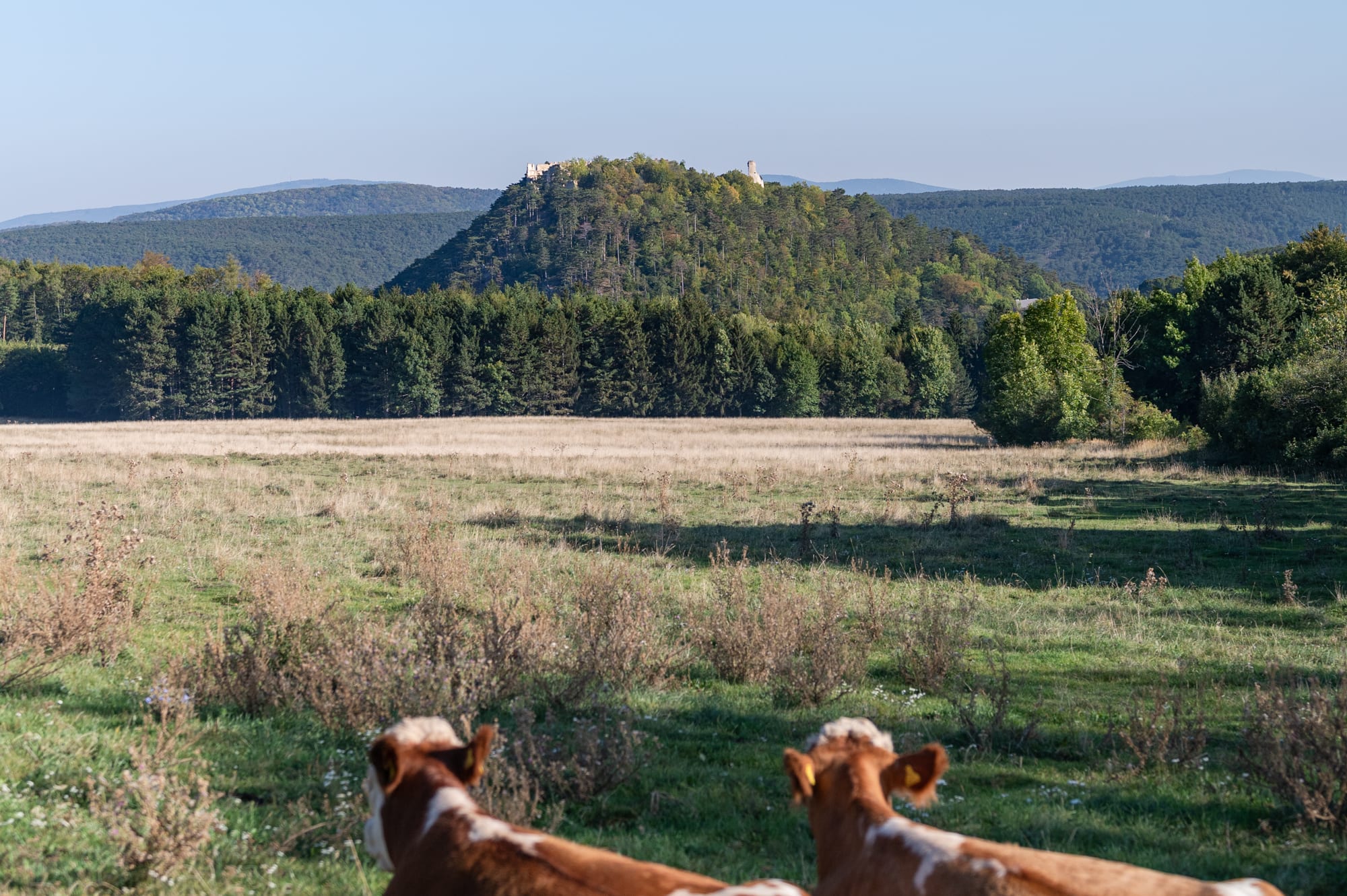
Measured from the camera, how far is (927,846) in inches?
92.0

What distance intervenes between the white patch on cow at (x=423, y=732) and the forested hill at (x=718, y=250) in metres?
113

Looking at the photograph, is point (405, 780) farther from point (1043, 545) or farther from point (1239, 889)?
point (1043, 545)

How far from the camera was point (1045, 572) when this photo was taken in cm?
1497

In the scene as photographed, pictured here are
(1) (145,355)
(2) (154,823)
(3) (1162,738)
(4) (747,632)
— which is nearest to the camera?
(2) (154,823)

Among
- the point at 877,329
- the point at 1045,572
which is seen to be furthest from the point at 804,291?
the point at 1045,572

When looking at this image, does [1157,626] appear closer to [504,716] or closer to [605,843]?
[504,716]

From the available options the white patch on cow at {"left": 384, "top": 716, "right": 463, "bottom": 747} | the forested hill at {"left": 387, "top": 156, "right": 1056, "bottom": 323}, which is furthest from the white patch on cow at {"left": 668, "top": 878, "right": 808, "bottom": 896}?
the forested hill at {"left": 387, "top": 156, "right": 1056, "bottom": 323}

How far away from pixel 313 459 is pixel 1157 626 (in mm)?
26841

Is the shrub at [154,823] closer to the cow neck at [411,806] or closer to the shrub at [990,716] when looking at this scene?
the cow neck at [411,806]

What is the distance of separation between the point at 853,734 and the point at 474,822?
101cm

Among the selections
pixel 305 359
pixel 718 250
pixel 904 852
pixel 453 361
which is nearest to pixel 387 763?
pixel 904 852

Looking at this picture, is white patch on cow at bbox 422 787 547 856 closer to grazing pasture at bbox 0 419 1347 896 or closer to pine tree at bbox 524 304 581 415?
grazing pasture at bbox 0 419 1347 896

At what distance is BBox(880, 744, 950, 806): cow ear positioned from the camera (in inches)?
101

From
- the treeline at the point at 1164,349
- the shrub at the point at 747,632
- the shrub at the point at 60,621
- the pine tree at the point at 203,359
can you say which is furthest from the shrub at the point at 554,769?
the pine tree at the point at 203,359
